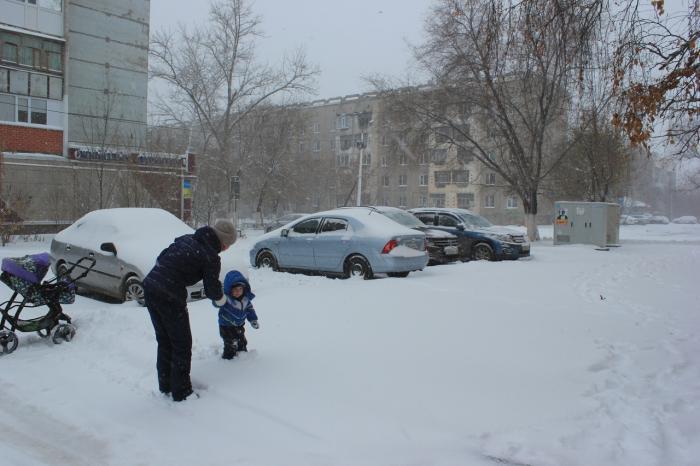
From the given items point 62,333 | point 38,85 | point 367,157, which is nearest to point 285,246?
point 62,333

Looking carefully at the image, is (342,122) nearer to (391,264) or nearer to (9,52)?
(9,52)

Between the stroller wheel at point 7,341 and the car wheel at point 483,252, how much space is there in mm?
→ 12063

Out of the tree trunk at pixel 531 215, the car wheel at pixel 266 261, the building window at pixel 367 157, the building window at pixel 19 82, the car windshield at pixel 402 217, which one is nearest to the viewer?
the car wheel at pixel 266 261

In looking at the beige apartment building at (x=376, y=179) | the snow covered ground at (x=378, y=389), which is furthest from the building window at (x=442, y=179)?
the snow covered ground at (x=378, y=389)

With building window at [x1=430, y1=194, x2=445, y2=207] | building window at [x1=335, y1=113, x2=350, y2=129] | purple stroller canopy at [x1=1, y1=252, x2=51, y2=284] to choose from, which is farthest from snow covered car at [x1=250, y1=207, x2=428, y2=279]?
building window at [x1=335, y1=113, x2=350, y2=129]

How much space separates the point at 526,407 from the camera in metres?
4.29

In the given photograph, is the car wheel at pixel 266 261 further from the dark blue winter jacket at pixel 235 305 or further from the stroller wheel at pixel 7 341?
the dark blue winter jacket at pixel 235 305

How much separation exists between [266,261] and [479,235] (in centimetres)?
622

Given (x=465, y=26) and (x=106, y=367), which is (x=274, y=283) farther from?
(x=465, y=26)

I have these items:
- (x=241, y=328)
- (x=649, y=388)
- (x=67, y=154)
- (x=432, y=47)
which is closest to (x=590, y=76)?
(x=649, y=388)

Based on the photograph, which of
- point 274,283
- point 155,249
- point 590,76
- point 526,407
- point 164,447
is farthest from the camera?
point 274,283

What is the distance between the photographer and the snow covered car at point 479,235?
Result: 15.4 metres

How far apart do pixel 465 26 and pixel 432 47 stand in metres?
2.19

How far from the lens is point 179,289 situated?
4.55 meters
